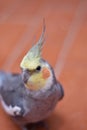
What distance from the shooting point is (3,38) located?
1.34 metres

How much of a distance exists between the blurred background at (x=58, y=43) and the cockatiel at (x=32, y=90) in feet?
0.44

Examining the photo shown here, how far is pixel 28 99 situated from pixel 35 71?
8 cm

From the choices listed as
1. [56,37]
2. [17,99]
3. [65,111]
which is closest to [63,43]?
[56,37]

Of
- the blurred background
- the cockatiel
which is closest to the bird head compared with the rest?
the cockatiel

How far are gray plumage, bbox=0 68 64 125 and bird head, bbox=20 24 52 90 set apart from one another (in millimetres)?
23

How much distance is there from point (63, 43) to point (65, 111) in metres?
0.41

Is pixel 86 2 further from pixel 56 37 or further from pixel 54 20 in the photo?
pixel 56 37

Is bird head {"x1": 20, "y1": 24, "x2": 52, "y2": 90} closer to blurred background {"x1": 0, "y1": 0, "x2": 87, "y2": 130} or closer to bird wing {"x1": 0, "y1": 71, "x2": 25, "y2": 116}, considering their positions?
bird wing {"x1": 0, "y1": 71, "x2": 25, "y2": 116}

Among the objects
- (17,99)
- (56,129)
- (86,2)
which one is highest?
(86,2)

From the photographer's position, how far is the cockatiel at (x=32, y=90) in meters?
0.70

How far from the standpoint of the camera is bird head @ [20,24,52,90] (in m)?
0.70

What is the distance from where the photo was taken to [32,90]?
723 millimetres

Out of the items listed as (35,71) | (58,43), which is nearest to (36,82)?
(35,71)

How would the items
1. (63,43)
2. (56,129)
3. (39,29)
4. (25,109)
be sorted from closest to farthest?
(25,109)
(56,129)
(63,43)
(39,29)
